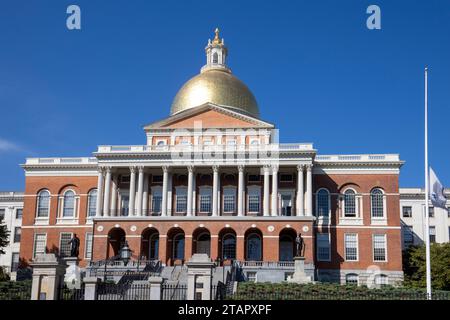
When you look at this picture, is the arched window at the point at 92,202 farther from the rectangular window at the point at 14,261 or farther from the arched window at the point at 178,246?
the rectangular window at the point at 14,261

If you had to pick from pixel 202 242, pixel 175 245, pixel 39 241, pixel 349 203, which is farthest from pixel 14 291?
pixel 349 203

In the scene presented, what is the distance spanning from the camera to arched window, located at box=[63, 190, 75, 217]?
67.8m

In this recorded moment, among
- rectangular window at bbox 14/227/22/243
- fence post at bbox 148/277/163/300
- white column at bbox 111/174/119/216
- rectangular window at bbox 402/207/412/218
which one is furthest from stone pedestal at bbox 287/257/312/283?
rectangular window at bbox 14/227/22/243

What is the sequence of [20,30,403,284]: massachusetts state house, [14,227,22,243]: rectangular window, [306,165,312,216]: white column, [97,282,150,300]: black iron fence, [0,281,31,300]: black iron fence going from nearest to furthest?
[0,281,31,300]: black iron fence → [97,282,150,300]: black iron fence → [306,165,312,216]: white column → [20,30,403,284]: massachusetts state house → [14,227,22,243]: rectangular window

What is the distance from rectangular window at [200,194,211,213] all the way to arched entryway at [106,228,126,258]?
8184 millimetres

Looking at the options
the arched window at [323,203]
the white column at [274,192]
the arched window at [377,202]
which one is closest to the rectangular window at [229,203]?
the white column at [274,192]

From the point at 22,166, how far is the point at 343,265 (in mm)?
35298

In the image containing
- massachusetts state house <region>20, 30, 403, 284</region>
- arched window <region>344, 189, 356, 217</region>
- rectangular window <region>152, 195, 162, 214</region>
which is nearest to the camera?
massachusetts state house <region>20, 30, 403, 284</region>

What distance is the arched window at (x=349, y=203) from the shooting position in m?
63.7

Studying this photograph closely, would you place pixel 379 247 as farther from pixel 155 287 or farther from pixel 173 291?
pixel 155 287

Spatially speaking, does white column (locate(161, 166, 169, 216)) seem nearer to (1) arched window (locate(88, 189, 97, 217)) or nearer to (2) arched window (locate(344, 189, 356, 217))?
(1) arched window (locate(88, 189, 97, 217))

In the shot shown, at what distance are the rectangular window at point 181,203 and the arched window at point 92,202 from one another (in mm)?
9056

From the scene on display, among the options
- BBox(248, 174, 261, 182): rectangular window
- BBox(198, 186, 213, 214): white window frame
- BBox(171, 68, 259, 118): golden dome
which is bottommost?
BBox(198, 186, 213, 214): white window frame

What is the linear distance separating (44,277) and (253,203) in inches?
1442
